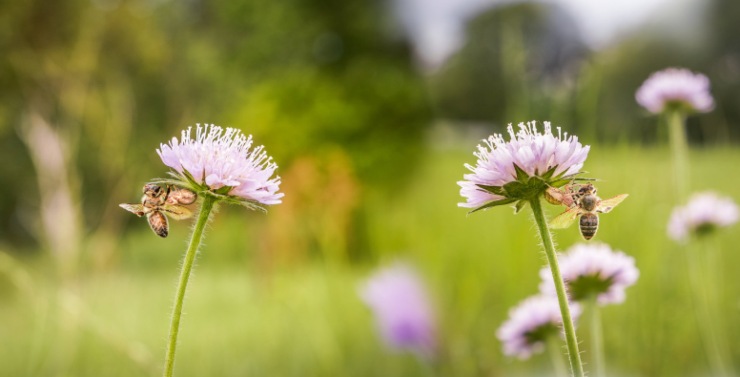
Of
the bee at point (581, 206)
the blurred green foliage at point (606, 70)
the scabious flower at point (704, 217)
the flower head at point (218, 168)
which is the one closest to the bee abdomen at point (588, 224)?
the bee at point (581, 206)

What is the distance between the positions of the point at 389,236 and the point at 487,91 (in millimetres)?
651

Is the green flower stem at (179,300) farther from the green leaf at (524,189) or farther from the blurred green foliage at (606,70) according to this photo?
the blurred green foliage at (606,70)

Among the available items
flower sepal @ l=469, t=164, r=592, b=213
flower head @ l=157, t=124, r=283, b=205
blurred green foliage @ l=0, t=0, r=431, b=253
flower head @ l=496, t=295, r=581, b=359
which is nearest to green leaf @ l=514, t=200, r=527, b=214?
flower sepal @ l=469, t=164, r=592, b=213

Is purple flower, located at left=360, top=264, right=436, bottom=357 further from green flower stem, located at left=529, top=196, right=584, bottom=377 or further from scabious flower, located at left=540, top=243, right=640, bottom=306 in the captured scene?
green flower stem, located at left=529, top=196, right=584, bottom=377

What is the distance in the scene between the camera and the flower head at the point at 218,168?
42cm

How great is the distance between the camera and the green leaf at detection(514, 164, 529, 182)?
0.41 m

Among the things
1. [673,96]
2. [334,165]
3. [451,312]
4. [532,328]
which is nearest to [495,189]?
[532,328]

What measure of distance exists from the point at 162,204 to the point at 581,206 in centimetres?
24

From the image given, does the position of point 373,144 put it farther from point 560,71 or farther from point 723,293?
point 723,293

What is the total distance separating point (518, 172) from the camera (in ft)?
1.36

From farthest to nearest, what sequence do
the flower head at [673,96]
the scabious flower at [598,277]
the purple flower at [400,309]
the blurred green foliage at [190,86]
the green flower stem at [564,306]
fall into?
the blurred green foliage at [190,86], the purple flower at [400,309], the flower head at [673,96], the scabious flower at [598,277], the green flower stem at [564,306]

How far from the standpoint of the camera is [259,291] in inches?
152

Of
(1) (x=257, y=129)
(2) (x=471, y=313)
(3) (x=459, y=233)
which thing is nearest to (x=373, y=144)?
(1) (x=257, y=129)

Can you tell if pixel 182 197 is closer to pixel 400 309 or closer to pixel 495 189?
pixel 495 189
